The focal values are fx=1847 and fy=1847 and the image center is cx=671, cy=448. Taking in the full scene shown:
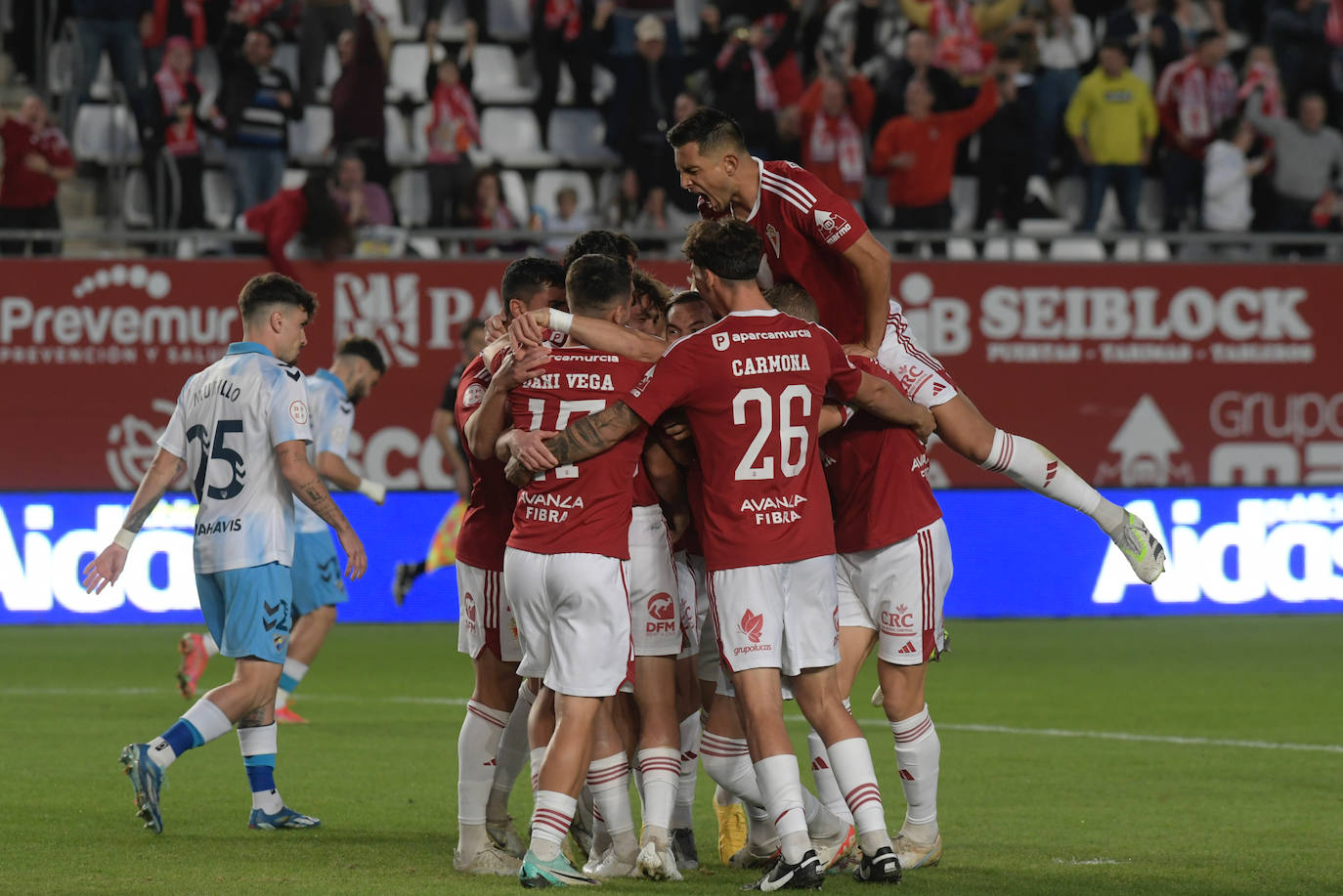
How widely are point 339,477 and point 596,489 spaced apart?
452cm

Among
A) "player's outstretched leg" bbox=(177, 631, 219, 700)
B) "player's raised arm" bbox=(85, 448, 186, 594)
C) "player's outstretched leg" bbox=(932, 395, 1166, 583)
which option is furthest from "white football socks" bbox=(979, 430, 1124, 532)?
"player's outstretched leg" bbox=(177, 631, 219, 700)

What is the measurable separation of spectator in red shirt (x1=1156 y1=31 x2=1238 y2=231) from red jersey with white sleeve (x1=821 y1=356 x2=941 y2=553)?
1391 centimetres

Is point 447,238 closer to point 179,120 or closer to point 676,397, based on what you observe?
point 179,120

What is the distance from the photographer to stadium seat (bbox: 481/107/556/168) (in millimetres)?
21188

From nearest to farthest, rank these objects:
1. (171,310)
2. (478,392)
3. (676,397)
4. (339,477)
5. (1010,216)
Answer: (676,397) → (478,392) → (339,477) → (171,310) → (1010,216)

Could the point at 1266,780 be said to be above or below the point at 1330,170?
below

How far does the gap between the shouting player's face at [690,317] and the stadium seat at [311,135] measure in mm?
13621

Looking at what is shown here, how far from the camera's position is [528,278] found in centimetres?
718

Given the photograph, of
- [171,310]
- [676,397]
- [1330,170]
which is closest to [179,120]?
[171,310]

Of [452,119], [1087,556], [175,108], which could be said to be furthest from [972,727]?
[175,108]

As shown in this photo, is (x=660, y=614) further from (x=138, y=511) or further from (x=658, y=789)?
(x=138, y=511)

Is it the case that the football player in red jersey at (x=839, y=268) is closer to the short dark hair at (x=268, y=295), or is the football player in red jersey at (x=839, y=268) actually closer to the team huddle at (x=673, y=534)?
the team huddle at (x=673, y=534)

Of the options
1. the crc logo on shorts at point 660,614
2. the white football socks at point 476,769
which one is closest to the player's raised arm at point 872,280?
the crc logo on shorts at point 660,614

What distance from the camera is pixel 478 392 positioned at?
725 centimetres
